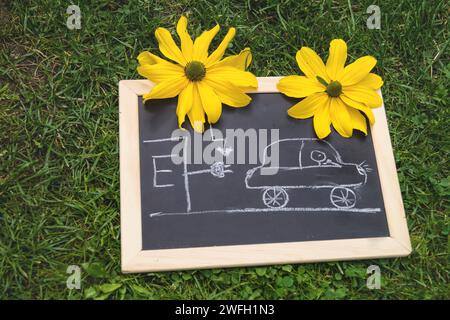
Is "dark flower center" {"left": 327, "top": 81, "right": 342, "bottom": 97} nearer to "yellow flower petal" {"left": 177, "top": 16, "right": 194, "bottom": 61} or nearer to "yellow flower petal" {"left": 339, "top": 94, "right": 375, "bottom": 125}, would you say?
"yellow flower petal" {"left": 339, "top": 94, "right": 375, "bottom": 125}

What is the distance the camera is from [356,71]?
129 cm

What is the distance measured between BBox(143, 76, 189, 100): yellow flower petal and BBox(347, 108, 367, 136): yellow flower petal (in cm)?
42

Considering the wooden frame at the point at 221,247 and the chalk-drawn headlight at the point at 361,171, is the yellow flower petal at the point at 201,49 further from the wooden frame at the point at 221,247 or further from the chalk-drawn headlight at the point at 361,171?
the chalk-drawn headlight at the point at 361,171

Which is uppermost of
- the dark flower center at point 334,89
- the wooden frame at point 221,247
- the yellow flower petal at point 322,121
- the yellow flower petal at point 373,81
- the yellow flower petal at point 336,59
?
the yellow flower petal at point 336,59

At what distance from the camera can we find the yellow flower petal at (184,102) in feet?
4.02

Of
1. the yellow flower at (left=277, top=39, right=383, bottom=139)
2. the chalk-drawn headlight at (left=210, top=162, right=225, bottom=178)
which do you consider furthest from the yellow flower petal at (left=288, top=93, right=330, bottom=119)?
the chalk-drawn headlight at (left=210, top=162, right=225, bottom=178)

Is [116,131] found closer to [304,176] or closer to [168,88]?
[168,88]

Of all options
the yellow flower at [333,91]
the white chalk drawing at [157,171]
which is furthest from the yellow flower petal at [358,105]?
the white chalk drawing at [157,171]

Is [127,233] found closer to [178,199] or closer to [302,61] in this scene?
[178,199]

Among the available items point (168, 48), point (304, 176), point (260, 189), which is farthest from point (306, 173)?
point (168, 48)

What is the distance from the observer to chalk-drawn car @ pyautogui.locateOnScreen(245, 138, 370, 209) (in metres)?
1.25

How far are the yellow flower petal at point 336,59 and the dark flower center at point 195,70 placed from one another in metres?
0.32
